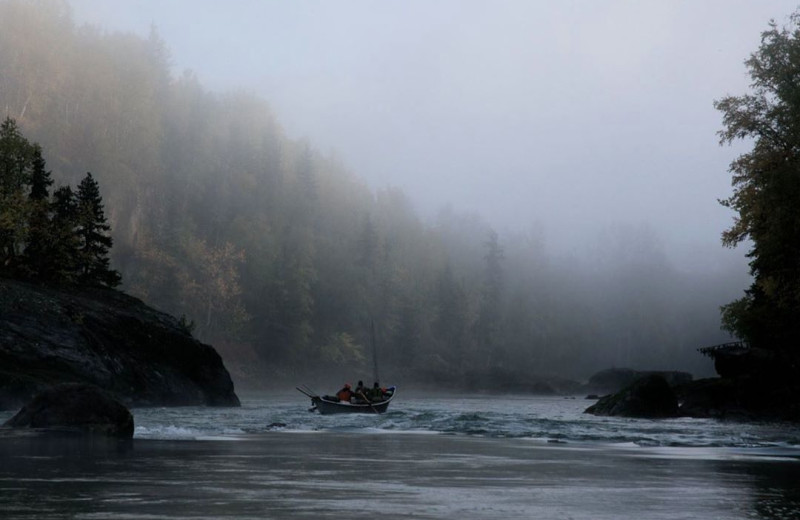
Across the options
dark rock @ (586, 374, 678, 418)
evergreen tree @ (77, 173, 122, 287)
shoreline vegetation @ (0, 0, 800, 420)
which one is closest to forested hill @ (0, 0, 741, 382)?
shoreline vegetation @ (0, 0, 800, 420)

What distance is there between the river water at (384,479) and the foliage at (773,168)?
576 inches

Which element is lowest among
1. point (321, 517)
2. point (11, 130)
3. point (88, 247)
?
point (321, 517)

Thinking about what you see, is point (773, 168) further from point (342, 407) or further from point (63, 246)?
point (63, 246)

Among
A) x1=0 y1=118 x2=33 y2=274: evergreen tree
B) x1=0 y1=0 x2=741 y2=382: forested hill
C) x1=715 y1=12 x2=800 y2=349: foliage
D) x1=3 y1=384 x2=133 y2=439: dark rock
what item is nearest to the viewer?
x1=3 y1=384 x2=133 y2=439: dark rock

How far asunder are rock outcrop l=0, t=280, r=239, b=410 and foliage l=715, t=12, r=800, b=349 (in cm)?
2806

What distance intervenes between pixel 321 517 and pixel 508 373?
123 metres

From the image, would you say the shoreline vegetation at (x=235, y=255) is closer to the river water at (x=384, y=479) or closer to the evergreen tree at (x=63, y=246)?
the evergreen tree at (x=63, y=246)

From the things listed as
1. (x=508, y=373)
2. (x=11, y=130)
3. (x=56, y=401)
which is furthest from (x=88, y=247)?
(x=508, y=373)

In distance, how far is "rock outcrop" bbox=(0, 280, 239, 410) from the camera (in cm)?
4256

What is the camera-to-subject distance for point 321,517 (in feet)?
26.6

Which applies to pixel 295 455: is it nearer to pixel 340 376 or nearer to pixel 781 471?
pixel 781 471

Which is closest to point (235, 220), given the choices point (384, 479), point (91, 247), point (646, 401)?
point (91, 247)

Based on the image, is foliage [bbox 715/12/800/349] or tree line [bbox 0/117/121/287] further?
tree line [bbox 0/117/121/287]

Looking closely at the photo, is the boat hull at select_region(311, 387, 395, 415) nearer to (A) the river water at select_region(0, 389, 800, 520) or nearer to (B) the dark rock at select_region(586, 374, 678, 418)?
(B) the dark rock at select_region(586, 374, 678, 418)
